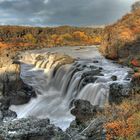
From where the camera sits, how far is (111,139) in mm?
21203

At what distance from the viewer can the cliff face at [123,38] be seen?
60.8 metres

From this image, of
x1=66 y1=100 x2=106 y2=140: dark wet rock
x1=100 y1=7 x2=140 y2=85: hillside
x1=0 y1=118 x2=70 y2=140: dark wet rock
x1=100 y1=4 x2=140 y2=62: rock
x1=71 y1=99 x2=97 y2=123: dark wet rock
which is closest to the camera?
x1=66 y1=100 x2=106 y2=140: dark wet rock

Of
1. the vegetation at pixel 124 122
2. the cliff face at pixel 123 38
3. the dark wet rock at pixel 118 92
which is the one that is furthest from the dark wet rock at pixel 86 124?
Result: the cliff face at pixel 123 38

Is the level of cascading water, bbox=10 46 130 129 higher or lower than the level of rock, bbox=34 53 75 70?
lower

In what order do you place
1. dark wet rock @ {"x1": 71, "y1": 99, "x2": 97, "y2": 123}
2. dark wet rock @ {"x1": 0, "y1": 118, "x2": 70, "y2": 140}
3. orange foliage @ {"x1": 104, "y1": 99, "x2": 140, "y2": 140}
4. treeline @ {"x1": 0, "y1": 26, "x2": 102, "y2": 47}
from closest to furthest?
orange foliage @ {"x1": 104, "y1": 99, "x2": 140, "y2": 140} < dark wet rock @ {"x1": 0, "y1": 118, "x2": 70, "y2": 140} < dark wet rock @ {"x1": 71, "y1": 99, "x2": 97, "y2": 123} < treeline @ {"x1": 0, "y1": 26, "x2": 102, "y2": 47}

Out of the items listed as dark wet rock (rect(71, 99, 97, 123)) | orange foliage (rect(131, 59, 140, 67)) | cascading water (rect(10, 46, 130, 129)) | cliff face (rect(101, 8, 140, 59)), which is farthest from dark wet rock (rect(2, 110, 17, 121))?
cliff face (rect(101, 8, 140, 59))

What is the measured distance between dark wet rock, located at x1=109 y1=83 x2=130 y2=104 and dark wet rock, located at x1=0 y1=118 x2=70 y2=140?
6224mm

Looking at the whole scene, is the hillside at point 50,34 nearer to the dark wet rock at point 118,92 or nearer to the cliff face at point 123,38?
the cliff face at point 123,38

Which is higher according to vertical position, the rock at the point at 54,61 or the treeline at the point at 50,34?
the treeline at the point at 50,34

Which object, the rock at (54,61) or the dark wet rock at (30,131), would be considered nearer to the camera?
the dark wet rock at (30,131)

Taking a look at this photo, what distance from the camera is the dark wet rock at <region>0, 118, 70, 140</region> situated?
25000 millimetres

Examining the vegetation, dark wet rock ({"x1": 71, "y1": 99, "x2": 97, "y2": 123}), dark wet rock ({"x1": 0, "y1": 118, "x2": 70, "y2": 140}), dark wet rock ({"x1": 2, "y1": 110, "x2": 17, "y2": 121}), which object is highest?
the vegetation

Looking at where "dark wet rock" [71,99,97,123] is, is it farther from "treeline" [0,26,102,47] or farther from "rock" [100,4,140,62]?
"treeline" [0,26,102,47]

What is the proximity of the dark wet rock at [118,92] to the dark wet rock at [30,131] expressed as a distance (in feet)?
20.4
